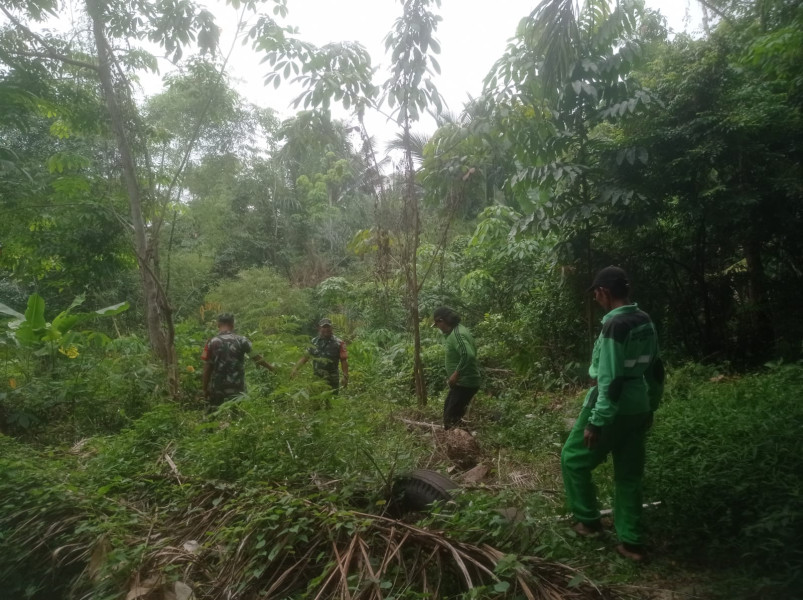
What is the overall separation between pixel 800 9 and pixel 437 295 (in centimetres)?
774

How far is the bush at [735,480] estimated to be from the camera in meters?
3.00

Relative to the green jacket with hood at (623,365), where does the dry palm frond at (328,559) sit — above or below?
below

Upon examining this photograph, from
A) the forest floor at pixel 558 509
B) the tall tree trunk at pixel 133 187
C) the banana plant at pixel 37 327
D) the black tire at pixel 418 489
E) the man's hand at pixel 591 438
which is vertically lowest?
the forest floor at pixel 558 509

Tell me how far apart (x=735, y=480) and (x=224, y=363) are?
16.9 ft

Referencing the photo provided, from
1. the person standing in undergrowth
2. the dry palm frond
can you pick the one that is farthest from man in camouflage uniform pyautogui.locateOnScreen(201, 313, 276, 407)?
the dry palm frond

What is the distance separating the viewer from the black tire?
3781mm

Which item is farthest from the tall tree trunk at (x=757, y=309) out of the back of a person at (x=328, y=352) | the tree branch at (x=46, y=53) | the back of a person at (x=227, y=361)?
the tree branch at (x=46, y=53)

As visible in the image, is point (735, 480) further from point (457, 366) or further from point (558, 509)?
point (457, 366)

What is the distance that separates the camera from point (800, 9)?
14.6ft

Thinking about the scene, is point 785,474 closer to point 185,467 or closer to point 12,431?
point 185,467

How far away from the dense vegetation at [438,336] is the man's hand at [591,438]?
0.50m

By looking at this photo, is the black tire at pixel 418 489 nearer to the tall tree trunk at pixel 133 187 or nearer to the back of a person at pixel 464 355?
the back of a person at pixel 464 355

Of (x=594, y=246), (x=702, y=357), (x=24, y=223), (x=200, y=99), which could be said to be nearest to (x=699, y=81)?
(x=594, y=246)

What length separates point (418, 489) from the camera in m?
3.86
